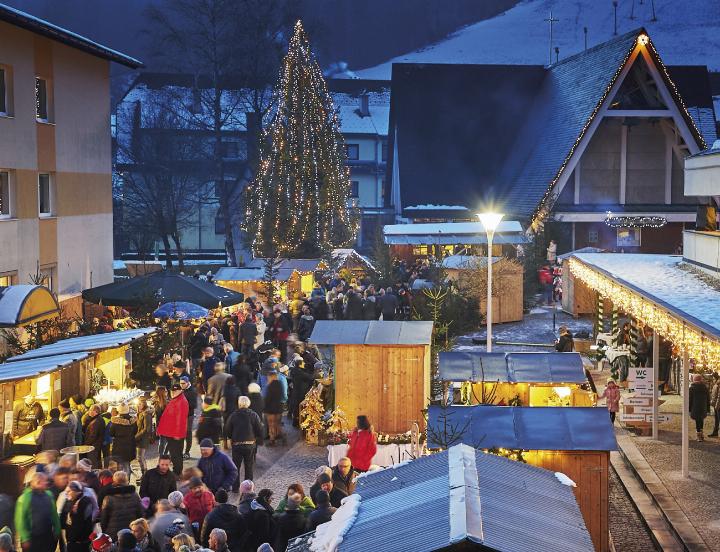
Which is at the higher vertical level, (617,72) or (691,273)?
(617,72)

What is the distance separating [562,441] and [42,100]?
53.3 ft

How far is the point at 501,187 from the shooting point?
164 feet

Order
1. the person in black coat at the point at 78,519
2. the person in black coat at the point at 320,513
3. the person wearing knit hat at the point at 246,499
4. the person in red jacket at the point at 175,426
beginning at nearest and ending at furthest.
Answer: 1. the person in black coat at the point at 320,513
2. the person wearing knit hat at the point at 246,499
3. the person in black coat at the point at 78,519
4. the person in red jacket at the point at 175,426

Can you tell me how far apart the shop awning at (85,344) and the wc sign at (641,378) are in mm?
7630

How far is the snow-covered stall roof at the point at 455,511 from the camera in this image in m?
6.03

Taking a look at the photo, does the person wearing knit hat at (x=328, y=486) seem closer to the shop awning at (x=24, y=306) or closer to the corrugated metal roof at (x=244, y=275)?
the shop awning at (x=24, y=306)

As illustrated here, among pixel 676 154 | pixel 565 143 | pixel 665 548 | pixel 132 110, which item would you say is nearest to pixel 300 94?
pixel 565 143

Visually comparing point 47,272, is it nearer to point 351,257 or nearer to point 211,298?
point 211,298

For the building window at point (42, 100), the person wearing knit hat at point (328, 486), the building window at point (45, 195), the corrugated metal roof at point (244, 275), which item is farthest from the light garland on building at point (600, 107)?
the person wearing knit hat at point (328, 486)

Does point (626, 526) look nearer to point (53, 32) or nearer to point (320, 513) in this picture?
point (320, 513)

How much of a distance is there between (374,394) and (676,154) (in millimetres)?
30124

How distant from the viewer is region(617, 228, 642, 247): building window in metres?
43.9

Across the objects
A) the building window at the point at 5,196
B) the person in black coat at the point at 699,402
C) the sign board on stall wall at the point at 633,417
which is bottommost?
the sign board on stall wall at the point at 633,417

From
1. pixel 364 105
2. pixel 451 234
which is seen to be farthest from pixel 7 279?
pixel 364 105
